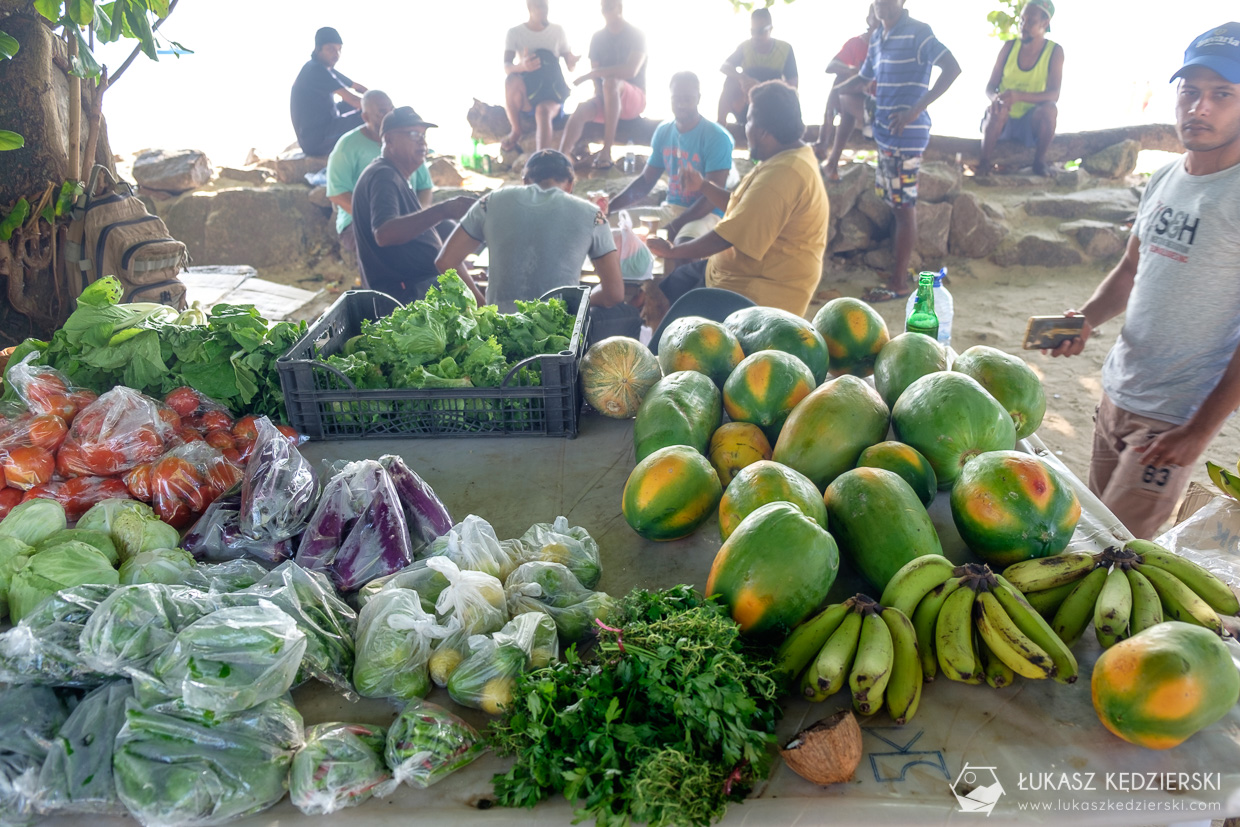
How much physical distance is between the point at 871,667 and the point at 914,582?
0.88ft

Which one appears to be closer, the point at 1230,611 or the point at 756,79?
the point at 1230,611

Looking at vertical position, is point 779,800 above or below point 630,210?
below

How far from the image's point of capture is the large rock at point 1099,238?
8.77m

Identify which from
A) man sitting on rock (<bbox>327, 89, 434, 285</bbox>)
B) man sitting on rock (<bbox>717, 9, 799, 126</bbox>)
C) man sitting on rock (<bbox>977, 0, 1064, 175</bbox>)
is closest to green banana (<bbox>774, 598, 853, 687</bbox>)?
man sitting on rock (<bbox>327, 89, 434, 285</bbox>)

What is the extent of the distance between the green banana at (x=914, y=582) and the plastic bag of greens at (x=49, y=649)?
5.52ft

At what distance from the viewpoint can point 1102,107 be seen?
47.6 ft

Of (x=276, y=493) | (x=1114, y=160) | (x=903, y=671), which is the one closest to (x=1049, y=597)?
(x=903, y=671)

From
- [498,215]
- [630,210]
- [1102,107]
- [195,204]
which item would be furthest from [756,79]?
[1102,107]

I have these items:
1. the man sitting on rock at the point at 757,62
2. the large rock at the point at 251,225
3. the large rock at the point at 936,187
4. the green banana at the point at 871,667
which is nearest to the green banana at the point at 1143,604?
the green banana at the point at 871,667

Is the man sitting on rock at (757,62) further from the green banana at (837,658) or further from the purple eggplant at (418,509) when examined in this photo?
the green banana at (837,658)

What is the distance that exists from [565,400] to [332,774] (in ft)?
5.14

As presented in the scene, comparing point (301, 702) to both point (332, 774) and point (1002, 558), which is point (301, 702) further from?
A: point (1002, 558)

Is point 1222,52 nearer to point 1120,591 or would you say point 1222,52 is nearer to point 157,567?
point 1120,591

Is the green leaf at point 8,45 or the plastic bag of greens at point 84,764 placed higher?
the green leaf at point 8,45
